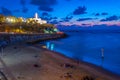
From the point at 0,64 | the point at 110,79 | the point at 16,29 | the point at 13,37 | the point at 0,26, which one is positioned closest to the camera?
the point at 110,79

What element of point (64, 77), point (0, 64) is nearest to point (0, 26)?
point (0, 64)

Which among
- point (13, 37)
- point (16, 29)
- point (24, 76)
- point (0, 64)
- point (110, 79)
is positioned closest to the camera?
point (24, 76)

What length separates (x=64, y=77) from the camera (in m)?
17.9

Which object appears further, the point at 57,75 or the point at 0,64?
the point at 0,64

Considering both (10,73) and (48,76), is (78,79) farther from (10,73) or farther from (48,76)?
(10,73)

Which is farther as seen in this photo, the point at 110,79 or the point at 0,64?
the point at 0,64

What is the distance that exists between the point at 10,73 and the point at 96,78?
23.6ft

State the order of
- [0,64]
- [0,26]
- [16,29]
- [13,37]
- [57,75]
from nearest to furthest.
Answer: [57,75] < [0,64] < [13,37] < [0,26] < [16,29]

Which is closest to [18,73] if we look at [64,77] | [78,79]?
[64,77]

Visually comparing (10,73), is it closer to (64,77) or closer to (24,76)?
(24,76)

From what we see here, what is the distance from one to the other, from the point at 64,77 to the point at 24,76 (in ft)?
10.2

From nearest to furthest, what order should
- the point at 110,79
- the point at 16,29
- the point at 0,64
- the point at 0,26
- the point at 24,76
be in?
the point at 24,76
the point at 110,79
the point at 0,64
the point at 0,26
the point at 16,29

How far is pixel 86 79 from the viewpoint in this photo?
17.5m

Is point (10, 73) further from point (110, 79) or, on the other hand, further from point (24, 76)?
point (110, 79)
